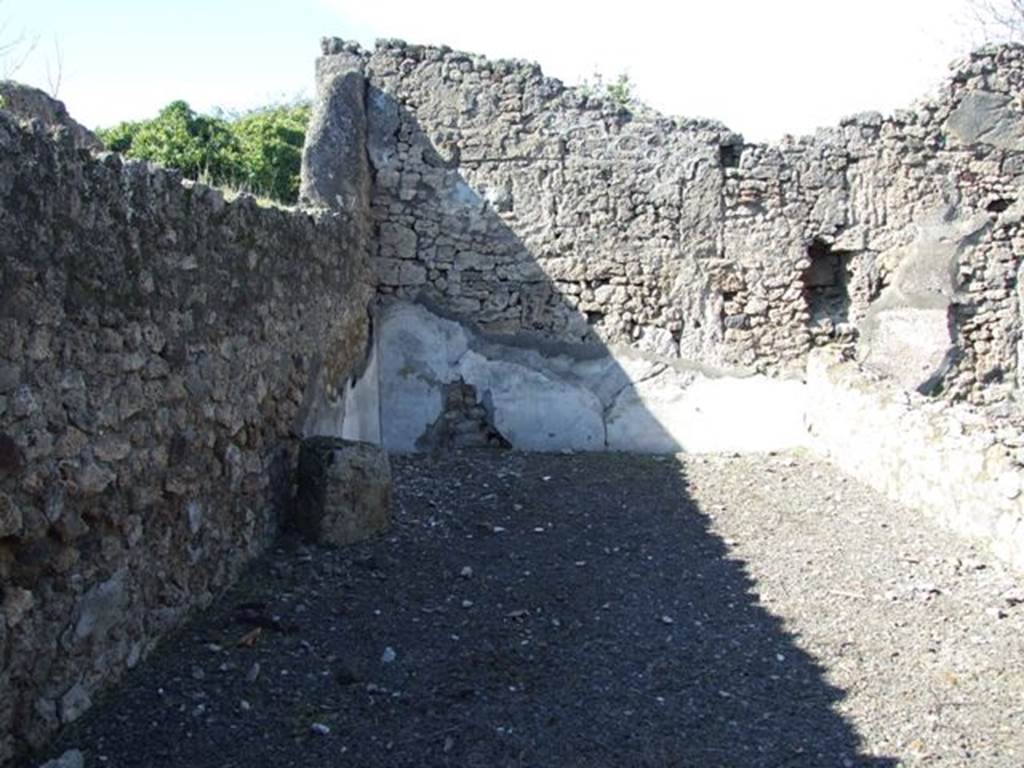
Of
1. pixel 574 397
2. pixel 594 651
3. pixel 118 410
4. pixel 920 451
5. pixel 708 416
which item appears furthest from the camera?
pixel 708 416

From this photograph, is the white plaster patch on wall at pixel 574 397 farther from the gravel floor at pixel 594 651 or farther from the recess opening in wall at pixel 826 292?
the gravel floor at pixel 594 651

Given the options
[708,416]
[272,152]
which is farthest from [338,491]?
[272,152]

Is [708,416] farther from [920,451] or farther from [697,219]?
[920,451]

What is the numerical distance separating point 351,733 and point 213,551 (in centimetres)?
131

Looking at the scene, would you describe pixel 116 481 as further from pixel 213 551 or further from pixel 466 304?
pixel 466 304

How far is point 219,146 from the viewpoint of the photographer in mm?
12445

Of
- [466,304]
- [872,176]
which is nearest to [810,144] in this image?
[872,176]

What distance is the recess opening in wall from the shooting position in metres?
8.91

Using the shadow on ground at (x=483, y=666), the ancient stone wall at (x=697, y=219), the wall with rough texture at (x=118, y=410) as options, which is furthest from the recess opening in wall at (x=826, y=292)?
the wall with rough texture at (x=118, y=410)

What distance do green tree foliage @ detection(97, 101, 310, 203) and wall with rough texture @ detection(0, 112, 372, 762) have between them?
6.37m

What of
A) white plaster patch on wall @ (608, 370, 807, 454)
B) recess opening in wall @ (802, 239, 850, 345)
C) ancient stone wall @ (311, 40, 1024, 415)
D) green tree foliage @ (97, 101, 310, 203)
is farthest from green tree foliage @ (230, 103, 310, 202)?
recess opening in wall @ (802, 239, 850, 345)

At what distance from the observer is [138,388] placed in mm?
3777

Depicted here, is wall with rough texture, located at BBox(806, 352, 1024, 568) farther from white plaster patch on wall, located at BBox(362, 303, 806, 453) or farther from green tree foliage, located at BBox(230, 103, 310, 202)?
green tree foliage, located at BBox(230, 103, 310, 202)

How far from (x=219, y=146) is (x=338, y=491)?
8.28 m
